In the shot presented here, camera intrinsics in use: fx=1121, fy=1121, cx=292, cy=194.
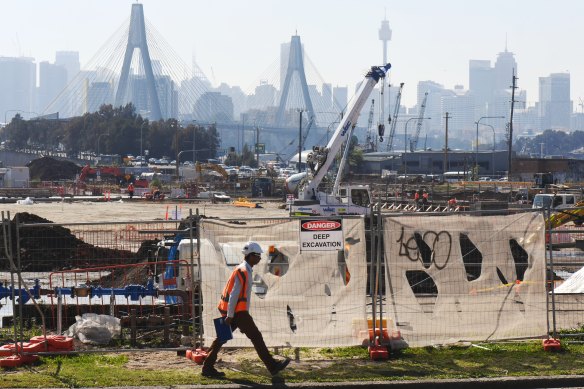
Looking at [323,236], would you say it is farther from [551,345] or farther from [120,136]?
[120,136]

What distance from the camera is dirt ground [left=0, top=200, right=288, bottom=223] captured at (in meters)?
50.7

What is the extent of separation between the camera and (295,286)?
43.2 feet

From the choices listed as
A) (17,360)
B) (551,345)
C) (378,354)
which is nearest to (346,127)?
(551,345)

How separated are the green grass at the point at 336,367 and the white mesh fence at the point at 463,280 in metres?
0.24

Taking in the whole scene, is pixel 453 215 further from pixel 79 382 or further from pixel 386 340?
pixel 79 382

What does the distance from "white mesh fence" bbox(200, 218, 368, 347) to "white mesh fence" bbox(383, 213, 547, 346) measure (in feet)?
1.44

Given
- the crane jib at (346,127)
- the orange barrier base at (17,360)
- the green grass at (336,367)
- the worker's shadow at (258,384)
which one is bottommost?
the worker's shadow at (258,384)

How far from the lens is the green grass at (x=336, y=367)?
11812 millimetres

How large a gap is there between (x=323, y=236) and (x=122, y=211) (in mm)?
45773

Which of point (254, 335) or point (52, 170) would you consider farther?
point (52, 170)

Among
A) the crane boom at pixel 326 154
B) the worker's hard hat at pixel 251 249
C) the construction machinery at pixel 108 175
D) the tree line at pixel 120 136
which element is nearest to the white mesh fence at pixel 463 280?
the worker's hard hat at pixel 251 249

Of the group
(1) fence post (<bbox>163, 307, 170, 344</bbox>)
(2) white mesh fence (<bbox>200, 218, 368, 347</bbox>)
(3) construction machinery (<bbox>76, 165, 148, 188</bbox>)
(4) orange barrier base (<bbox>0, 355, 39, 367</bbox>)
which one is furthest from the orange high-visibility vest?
(3) construction machinery (<bbox>76, 165, 148, 188</bbox>)

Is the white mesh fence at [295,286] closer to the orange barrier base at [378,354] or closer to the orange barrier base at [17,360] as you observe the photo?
the orange barrier base at [378,354]

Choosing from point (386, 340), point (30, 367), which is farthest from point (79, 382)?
point (386, 340)
